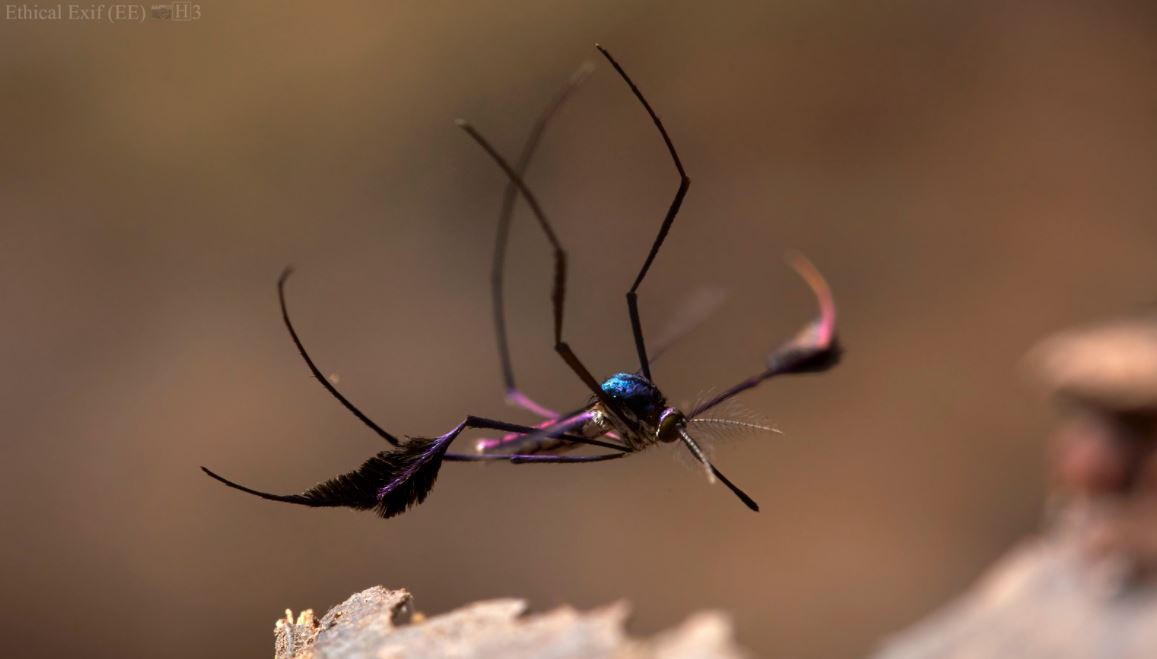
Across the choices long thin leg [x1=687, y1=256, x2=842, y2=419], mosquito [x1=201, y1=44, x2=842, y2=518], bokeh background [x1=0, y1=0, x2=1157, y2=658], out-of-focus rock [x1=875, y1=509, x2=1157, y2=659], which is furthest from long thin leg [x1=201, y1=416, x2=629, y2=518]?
bokeh background [x1=0, y1=0, x2=1157, y2=658]

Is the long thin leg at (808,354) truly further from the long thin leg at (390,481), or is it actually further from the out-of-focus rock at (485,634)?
the out-of-focus rock at (485,634)

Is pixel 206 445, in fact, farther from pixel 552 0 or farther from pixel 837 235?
pixel 837 235

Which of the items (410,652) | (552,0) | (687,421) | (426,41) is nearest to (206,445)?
(426,41)

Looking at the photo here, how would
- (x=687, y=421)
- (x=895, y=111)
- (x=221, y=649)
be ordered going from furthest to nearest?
(x=895, y=111) < (x=221, y=649) < (x=687, y=421)

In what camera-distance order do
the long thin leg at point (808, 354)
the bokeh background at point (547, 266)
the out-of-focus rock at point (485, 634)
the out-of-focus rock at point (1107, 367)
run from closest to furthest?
the out-of-focus rock at point (1107, 367) → the out-of-focus rock at point (485, 634) → the long thin leg at point (808, 354) → the bokeh background at point (547, 266)

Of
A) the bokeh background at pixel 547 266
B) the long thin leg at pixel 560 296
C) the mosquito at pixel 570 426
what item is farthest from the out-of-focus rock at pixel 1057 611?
the bokeh background at pixel 547 266

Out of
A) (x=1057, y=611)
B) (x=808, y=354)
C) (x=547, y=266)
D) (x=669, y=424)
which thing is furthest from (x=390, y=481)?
(x=547, y=266)

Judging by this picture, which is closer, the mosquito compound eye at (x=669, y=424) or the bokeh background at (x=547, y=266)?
the mosquito compound eye at (x=669, y=424)

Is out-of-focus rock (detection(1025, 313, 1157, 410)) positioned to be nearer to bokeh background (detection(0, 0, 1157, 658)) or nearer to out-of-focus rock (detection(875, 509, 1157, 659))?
out-of-focus rock (detection(875, 509, 1157, 659))
